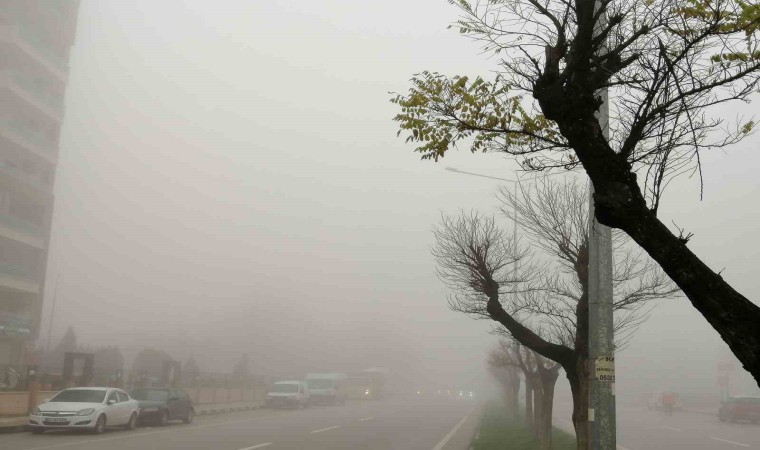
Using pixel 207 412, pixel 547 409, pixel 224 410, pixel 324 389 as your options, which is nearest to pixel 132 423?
pixel 207 412

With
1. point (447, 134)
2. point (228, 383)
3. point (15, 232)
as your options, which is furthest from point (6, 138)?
point (447, 134)

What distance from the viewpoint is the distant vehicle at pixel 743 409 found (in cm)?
3669

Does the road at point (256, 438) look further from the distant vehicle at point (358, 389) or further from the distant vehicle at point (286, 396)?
the distant vehicle at point (358, 389)

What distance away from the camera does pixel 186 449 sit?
61.5ft

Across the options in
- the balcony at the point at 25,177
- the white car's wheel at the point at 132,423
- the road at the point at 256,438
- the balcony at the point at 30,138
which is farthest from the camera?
the balcony at the point at 30,138

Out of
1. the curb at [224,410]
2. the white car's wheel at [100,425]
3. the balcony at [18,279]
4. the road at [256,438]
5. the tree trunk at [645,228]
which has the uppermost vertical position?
the balcony at [18,279]

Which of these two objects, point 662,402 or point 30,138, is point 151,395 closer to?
point 30,138

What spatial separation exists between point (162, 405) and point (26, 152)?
32.2m

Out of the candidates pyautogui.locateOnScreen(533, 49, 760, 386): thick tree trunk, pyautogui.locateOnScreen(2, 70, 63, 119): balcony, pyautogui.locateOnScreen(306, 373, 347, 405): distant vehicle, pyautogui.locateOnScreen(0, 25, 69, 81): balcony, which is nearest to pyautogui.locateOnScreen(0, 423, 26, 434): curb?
pyautogui.locateOnScreen(533, 49, 760, 386): thick tree trunk

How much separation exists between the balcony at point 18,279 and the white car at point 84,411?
87.2 feet

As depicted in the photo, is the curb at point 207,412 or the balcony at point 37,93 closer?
the curb at point 207,412

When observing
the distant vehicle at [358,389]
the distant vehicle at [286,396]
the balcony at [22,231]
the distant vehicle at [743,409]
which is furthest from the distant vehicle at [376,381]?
the distant vehicle at [743,409]

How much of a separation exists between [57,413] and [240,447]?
6.70 metres

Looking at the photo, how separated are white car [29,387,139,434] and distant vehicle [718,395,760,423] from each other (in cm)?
2789
